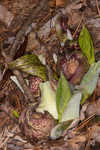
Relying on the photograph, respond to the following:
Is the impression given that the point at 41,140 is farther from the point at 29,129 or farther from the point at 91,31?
the point at 91,31

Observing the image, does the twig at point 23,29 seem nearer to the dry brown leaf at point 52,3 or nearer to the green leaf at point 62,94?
the dry brown leaf at point 52,3

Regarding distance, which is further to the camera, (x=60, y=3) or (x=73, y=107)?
(x=60, y=3)

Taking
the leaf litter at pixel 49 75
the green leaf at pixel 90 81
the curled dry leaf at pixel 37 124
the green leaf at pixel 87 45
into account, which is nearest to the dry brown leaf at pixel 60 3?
the leaf litter at pixel 49 75

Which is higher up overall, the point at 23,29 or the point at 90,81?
the point at 23,29

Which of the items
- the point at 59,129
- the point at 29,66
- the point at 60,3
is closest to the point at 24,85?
the point at 29,66

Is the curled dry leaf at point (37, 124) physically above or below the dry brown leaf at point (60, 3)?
below

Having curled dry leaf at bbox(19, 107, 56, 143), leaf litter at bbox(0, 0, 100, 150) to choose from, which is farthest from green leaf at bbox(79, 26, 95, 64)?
curled dry leaf at bbox(19, 107, 56, 143)

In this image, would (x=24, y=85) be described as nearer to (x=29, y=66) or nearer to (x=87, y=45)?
(x=29, y=66)

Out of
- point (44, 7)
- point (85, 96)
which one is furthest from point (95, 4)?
point (85, 96)
